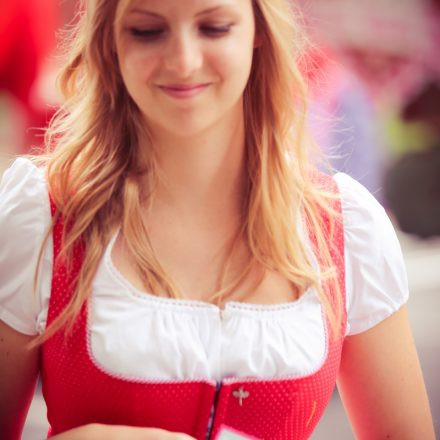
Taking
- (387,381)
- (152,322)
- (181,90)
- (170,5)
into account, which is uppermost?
(170,5)

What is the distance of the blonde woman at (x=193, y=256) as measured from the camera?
1304mm

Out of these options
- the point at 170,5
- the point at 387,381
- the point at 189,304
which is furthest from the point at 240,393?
the point at 170,5

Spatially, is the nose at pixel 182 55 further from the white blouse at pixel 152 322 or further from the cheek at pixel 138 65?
the white blouse at pixel 152 322

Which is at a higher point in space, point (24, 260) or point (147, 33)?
point (147, 33)

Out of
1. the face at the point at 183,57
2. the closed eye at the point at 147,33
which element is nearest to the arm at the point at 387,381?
the face at the point at 183,57

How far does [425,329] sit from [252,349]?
319cm

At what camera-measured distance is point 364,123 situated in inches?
115

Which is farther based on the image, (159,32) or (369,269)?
(369,269)

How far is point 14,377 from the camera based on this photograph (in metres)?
1.38

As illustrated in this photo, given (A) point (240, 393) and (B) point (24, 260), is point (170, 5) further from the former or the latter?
(A) point (240, 393)

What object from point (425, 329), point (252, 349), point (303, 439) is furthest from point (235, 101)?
point (425, 329)

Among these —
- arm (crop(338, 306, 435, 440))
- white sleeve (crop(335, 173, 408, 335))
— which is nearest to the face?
white sleeve (crop(335, 173, 408, 335))

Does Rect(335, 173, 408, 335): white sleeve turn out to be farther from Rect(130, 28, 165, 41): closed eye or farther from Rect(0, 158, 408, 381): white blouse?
Rect(130, 28, 165, 41): closed eye

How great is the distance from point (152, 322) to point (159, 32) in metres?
0.45
